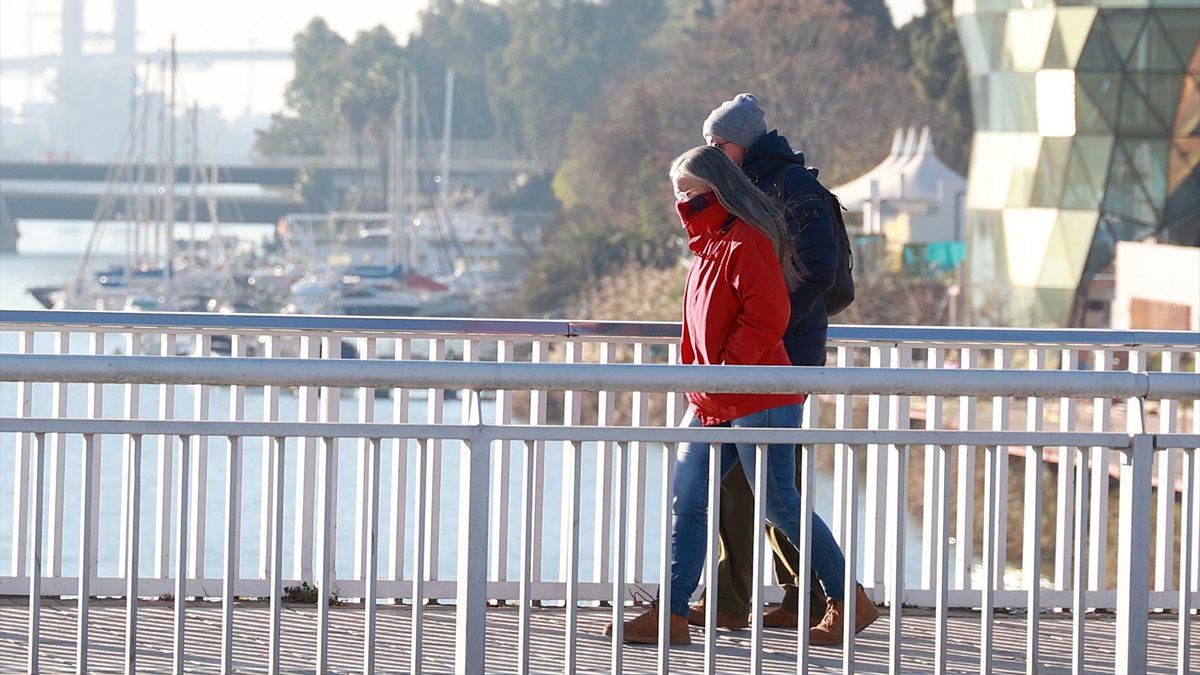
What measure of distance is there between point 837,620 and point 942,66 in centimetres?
5916

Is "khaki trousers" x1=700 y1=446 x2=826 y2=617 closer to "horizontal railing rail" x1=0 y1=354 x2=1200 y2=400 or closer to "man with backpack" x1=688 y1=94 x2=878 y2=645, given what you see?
"man with backpack" x1=688 y1=94 x2=878 y2=645

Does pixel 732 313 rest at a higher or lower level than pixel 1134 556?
higher

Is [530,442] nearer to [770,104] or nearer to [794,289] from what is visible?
[794,289]

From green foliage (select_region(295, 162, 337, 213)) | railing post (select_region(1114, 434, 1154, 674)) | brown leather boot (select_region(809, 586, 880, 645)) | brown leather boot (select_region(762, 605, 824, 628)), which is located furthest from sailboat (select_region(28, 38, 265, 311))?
railing post (select_region(1114, 434, 1154, 674))

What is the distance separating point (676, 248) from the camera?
6481cm

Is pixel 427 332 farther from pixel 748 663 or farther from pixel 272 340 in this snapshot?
pixel 748 663

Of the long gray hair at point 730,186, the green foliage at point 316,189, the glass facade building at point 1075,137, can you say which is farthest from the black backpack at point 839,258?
the green foliage at point 316,189

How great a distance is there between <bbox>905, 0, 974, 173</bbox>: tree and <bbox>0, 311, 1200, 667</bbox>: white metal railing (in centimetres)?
5582

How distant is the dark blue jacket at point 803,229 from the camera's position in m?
6.18

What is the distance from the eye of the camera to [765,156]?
6.25 m

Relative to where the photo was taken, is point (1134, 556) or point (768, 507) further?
point (768, 507)

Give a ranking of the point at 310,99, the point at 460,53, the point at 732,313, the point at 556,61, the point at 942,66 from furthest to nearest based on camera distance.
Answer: the point at 310,99
the point at 460,53
the point at 556,61
the point at 942,66
the point at 732,313

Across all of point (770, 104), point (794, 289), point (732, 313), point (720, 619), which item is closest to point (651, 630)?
point (720, 619)

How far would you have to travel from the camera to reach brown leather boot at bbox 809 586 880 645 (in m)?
6.28
